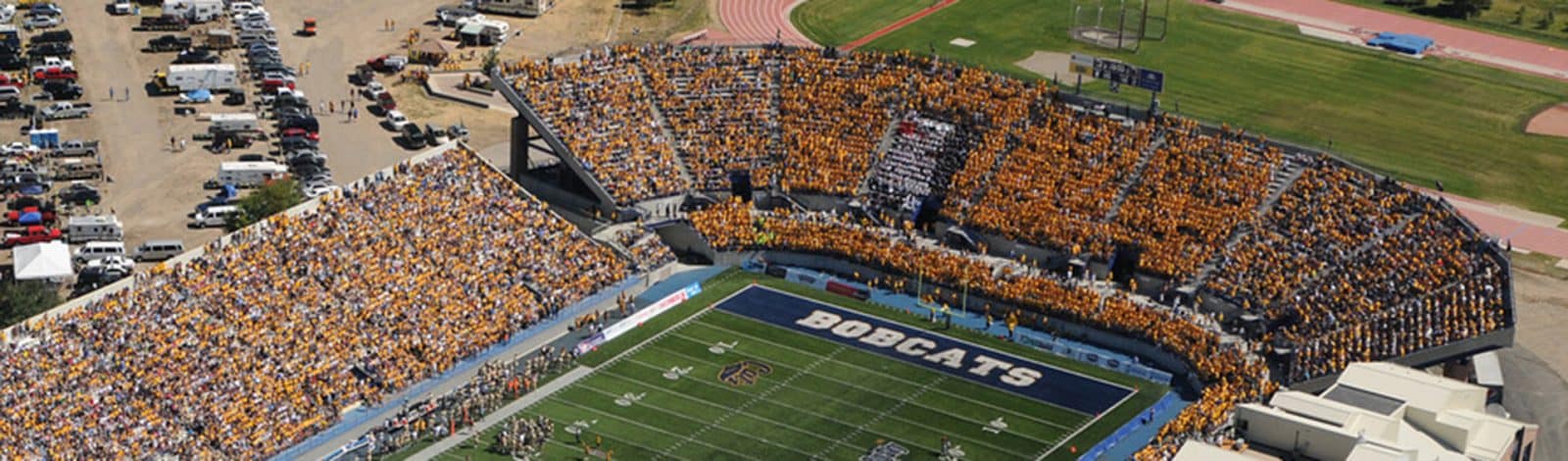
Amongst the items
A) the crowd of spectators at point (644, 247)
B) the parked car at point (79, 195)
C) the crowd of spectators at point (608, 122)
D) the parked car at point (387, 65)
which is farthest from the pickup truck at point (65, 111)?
the crowd of spectators at point (644, 247)

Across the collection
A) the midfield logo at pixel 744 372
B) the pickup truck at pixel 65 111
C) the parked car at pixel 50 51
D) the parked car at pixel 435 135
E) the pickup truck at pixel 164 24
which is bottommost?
the midfield logo at pixel 744 372

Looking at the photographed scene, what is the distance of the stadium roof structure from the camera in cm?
6166

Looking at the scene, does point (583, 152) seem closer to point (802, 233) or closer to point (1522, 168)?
point (802, 233)

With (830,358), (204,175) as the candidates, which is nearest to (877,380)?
Result: (830,358)

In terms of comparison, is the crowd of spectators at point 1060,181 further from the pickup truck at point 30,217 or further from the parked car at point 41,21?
the parked car at point 41,21

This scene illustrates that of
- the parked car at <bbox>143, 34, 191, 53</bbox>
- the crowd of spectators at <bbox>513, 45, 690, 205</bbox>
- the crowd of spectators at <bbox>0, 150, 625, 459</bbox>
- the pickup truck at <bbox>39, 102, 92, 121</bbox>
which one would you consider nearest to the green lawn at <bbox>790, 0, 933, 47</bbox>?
the crowd of spectators at <bbox>513, 45, 690, 205</bbox>

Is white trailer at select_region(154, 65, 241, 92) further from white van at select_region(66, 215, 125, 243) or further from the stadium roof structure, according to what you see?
the stadium roof structure

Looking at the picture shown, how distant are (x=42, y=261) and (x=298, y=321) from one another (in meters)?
14.3

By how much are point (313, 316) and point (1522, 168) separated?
172 ft

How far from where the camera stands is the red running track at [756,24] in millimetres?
111000

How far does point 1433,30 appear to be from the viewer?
382ft

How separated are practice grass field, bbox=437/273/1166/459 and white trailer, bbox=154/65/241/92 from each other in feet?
107

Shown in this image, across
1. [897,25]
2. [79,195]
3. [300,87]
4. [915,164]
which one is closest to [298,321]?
[79,195]

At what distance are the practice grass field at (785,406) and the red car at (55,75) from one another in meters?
37.8
